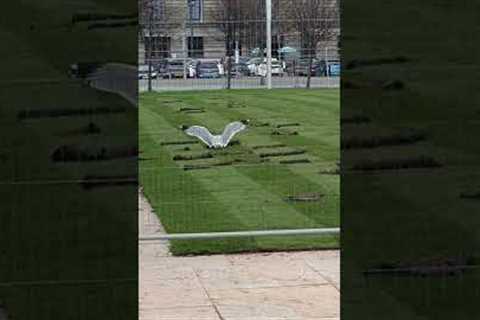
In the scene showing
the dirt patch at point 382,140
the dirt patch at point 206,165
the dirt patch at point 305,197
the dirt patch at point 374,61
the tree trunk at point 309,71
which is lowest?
the dirt patch at point 305,197

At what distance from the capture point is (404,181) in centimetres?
506

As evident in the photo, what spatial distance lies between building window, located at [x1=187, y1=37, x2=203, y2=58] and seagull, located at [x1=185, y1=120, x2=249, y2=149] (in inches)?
89.8

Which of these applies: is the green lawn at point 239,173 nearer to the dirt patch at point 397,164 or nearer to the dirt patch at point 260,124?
the dirt patch at point 260,124

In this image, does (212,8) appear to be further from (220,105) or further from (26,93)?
(26,93)

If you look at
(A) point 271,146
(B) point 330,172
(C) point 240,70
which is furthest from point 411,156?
(A) point 271,146

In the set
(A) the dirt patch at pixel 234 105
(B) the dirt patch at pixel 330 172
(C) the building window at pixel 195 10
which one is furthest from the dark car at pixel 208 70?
(B) the dirt patch at pixel 330 172

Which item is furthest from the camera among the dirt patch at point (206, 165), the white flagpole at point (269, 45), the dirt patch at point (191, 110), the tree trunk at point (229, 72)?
the dirt patch at point (206, 165)

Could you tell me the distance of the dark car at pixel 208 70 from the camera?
28.8 ft

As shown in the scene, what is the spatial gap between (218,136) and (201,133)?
2.26 feet

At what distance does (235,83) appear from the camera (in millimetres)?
9555

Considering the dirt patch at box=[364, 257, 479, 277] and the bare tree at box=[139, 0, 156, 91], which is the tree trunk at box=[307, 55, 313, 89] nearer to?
the bare tree at box=[139, 0, 156, 91]

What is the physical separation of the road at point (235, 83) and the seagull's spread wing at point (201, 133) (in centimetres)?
150

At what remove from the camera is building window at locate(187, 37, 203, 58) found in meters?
8.37

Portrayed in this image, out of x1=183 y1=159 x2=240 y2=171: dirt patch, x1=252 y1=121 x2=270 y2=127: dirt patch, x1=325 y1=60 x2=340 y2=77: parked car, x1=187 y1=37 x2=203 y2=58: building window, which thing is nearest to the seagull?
x1=183 y1=159 x2=240 y2=171: dirt patch
